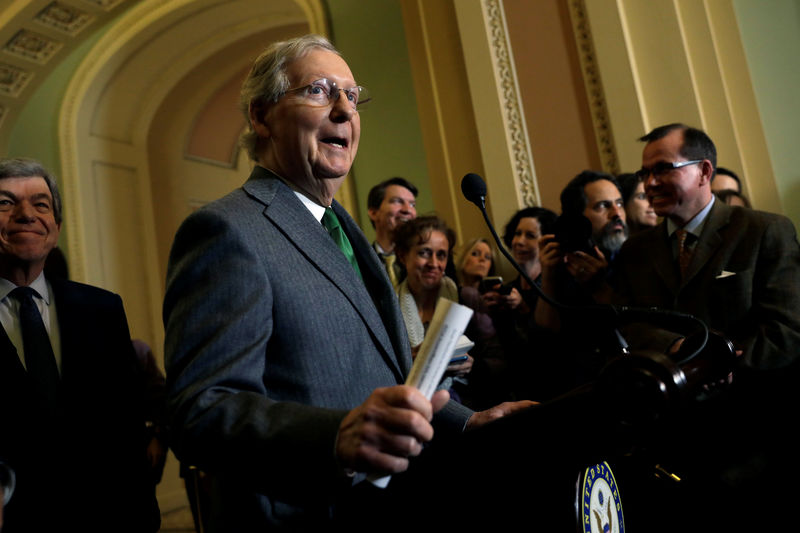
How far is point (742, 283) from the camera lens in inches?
84.3

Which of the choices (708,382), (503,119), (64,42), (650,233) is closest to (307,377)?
(708,382)

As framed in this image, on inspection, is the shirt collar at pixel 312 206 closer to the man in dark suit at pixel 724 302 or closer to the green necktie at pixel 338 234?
the green necktie at pixel 338 234

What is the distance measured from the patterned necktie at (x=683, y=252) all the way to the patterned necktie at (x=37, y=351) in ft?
6.01

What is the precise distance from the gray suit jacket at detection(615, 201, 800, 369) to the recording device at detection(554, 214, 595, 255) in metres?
0.20

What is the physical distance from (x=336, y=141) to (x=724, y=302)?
1370 mm

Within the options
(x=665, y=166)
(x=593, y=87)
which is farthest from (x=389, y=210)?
(x=665, y=166)

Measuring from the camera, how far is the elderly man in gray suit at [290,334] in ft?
3.07

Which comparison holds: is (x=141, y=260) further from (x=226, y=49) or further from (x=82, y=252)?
(x=226, y=49)

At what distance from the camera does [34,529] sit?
1.60 m

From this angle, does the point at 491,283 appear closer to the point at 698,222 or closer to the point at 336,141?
the point at 698,222

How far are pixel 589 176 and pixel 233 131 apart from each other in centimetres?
675

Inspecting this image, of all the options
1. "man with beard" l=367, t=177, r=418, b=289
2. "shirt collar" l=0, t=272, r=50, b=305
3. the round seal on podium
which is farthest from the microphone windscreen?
"man with beard" l=367, t=177, r=418, b=289

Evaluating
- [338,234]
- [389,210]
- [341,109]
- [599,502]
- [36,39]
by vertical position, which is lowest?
[599,502]

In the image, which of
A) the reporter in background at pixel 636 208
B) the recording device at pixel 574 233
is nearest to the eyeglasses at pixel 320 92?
the recording device at pixel 574 233
